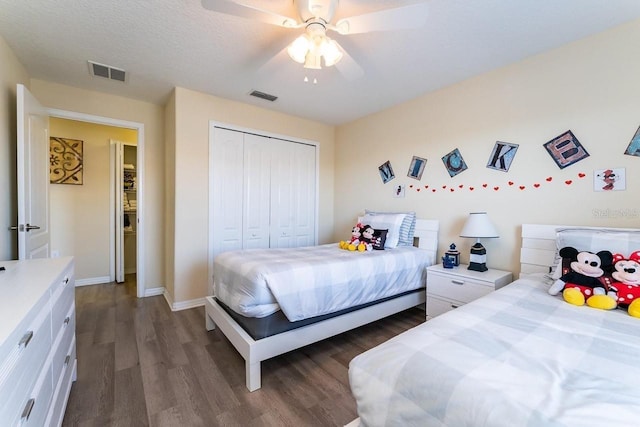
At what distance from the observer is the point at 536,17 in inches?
72.1

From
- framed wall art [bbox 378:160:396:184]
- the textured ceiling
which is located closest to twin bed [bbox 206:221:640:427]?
the textured ceiling

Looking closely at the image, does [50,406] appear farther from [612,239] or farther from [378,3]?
[612,239]

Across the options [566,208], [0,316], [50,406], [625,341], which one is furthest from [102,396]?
[566,208]

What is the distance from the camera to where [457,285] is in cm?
239

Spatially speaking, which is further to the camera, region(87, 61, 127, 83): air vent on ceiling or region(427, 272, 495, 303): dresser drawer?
region(87, 61, 127, 83): air vent on ceiling

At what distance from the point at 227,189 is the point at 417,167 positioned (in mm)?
2288

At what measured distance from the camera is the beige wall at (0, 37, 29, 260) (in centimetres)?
209

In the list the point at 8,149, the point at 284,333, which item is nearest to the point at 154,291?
the point at 8,149

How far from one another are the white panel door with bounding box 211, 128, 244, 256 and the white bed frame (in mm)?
1028

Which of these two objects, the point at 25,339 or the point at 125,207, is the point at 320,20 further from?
the point at 125,207

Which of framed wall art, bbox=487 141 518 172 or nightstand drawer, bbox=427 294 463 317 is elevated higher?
framed wall art, bbox=487 141 518 172

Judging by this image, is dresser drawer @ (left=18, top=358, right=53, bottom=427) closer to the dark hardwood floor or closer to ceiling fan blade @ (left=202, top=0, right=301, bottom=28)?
the dark hardwood floor

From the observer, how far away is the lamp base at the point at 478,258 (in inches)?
96.0

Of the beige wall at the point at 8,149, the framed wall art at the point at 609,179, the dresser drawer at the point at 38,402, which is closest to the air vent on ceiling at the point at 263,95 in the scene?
the beige wall at the point at 8,149
